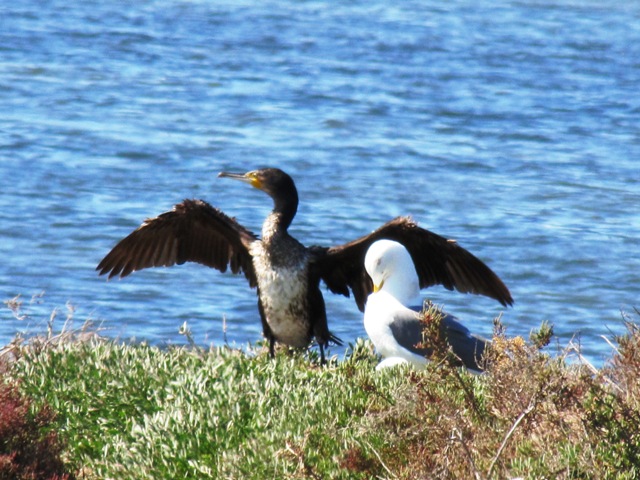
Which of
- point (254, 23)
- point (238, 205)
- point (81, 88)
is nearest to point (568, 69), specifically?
point (254, 23)

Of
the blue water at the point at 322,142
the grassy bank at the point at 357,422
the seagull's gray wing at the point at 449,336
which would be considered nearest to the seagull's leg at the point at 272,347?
the seagull's gray wing at the point at 449,336

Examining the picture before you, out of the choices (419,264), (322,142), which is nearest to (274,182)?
(419,264)

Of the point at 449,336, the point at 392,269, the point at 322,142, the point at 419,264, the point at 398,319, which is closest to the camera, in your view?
the point at 449,336

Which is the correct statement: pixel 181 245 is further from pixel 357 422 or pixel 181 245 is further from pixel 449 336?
pixel 357 422

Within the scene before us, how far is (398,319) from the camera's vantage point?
7020 millimetres

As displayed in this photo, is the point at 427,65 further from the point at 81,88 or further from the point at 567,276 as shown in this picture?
the point at 567,276

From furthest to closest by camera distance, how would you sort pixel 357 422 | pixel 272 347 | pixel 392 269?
pixel 272 347, pixel 392 269, pixel 357 422

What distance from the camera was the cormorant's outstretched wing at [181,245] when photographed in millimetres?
8109

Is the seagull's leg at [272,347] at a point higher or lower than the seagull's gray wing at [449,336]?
lower

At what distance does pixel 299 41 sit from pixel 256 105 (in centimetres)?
448

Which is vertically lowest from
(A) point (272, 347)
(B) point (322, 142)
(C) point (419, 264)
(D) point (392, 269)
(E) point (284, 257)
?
(B) point (322, 142)

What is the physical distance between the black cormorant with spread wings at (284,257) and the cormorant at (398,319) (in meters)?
0.48

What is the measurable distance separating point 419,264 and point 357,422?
269cm

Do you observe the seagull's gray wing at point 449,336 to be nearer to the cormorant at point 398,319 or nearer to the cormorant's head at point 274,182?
the cormorant at point 398,319
